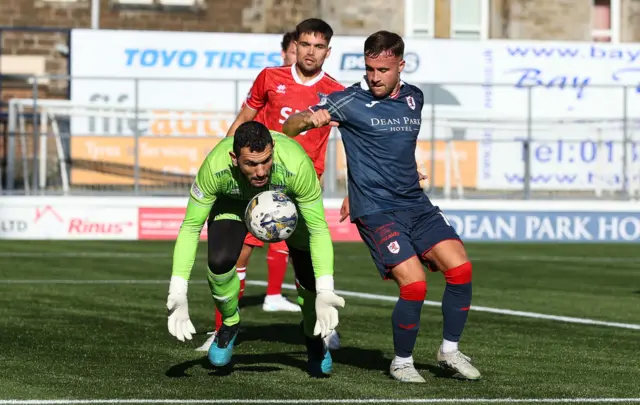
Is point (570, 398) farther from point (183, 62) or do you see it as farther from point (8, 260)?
point (183, 62)

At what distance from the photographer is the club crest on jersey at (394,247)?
8859 mm

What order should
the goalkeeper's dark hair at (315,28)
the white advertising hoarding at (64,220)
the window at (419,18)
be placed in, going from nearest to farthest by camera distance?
the goalkeeper's dark hair at (315,28) → the white advertising hoarding at (64,220) → the window at (419,18)

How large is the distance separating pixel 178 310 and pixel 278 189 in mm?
975

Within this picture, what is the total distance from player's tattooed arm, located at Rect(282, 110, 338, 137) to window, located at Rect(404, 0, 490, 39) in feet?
76.2

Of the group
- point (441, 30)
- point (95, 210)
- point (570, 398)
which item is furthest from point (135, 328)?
point (441, 30)

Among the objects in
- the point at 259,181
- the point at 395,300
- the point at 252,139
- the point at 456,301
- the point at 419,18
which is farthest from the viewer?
the point at 419,18

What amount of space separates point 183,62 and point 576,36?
11097 millimetres

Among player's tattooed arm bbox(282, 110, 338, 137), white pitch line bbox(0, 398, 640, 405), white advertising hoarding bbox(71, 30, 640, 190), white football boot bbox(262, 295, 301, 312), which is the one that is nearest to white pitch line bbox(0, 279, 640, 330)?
white football boot bbox(262, 295, 301, 312)

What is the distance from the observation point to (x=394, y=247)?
29.1 feet

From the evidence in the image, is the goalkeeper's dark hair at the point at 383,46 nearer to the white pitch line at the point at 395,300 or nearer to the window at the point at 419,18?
the white pitch line at the point at 395,300

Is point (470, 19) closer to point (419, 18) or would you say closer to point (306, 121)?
point (419, 18)

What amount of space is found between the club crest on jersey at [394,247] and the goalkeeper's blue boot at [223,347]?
1127 millimetres

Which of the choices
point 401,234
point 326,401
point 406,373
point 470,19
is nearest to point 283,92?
point 401,234

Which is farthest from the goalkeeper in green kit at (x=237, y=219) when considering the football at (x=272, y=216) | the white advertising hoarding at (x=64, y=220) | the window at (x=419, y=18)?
the window at (x=419, y=18)
